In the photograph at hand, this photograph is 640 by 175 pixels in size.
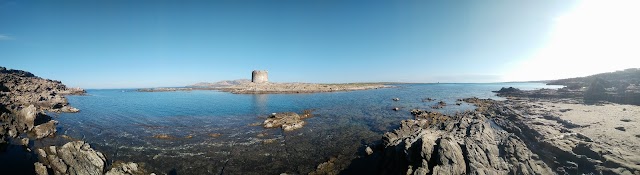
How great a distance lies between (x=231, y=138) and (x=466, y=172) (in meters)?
20.9

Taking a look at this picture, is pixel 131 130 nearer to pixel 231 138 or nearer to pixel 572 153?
pixel 231 138

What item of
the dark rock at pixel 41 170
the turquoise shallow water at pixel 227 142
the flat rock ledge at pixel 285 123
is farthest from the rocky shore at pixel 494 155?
the dark rock at pixel 41 170

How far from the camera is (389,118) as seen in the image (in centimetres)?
3769

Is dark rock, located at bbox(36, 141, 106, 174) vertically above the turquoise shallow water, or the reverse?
dark rock, located at bbox(36, 141, 106, 174)

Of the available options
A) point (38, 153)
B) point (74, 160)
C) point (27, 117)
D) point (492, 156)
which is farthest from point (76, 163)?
point (492, 156)

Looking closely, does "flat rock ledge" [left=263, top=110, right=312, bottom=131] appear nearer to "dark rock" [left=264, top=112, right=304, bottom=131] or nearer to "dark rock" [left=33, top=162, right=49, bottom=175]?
"dark rock" [left=264, top=112, right=304, bottom=131]

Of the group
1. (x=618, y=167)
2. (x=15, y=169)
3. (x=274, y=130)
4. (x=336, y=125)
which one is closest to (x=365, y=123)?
(x=336, y=125)

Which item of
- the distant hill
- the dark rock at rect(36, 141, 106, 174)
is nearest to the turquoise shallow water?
the dark rock at rect(36, 141, 106, 174)

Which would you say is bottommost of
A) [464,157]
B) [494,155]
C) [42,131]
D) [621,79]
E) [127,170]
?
[127,170]


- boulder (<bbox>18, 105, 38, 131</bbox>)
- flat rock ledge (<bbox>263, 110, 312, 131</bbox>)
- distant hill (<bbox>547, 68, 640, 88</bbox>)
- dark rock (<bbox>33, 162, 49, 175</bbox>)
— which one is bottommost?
flat rock ledge (<bbox>263, 110, 312, 131</bbox>)

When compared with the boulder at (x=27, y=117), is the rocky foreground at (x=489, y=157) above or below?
below

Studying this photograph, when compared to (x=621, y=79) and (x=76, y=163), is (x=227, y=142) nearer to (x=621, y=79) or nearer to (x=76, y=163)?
(x=76, y=163)

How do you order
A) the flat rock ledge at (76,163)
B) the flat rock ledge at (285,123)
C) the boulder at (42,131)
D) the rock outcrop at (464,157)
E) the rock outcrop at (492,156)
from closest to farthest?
the rock outcrop at (464,157) < the rock outcrop at (492,156) < the flat rock ledge at (76,163) < the boulder at (42,131) < the flat rock ledge at (285,123)

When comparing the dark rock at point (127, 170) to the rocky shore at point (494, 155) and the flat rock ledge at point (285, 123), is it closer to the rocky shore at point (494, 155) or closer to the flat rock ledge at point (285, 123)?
the rocky shore at point (494, 155)
